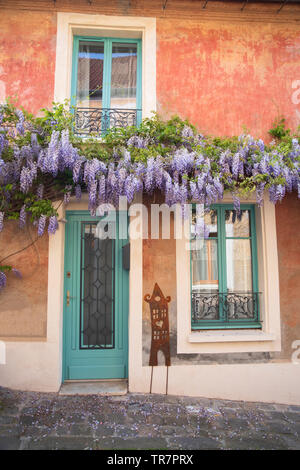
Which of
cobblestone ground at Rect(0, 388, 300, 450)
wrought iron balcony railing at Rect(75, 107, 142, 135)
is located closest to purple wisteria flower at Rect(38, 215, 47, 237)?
wrought iron balcony railing at Rect(75, 107, 142, 135)

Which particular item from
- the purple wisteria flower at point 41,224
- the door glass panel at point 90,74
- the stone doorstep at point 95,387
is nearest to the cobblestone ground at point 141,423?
the stone doorstep at point 95,387

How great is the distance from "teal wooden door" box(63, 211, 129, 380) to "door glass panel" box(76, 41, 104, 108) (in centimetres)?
178

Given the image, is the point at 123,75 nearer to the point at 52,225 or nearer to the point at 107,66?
the point at 107,66

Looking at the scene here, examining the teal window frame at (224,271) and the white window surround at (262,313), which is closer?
the white window surround at (262,313)

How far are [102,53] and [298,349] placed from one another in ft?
17.3

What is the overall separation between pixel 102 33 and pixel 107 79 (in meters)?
0.70

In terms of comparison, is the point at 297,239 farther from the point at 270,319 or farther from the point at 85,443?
the point at 85,443

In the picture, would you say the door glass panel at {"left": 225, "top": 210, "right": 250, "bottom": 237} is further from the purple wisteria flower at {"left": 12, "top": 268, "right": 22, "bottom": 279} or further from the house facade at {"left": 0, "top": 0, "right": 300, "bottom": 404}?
the purple wisteria flower at {"left": 12, "top": 268, "right": 22, "bottom": 279}

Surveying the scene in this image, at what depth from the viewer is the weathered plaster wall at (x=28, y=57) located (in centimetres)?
421

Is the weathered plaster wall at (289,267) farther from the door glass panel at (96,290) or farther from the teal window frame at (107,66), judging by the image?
the teal window frame at (107,66)

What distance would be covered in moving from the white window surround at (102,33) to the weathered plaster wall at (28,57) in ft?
0.38

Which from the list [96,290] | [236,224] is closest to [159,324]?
[96,290]

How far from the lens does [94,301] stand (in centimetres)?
427

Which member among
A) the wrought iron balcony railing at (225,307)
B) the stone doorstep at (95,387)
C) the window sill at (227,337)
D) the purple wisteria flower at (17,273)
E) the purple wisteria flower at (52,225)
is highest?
the purple wisteria flower at (52,225)
